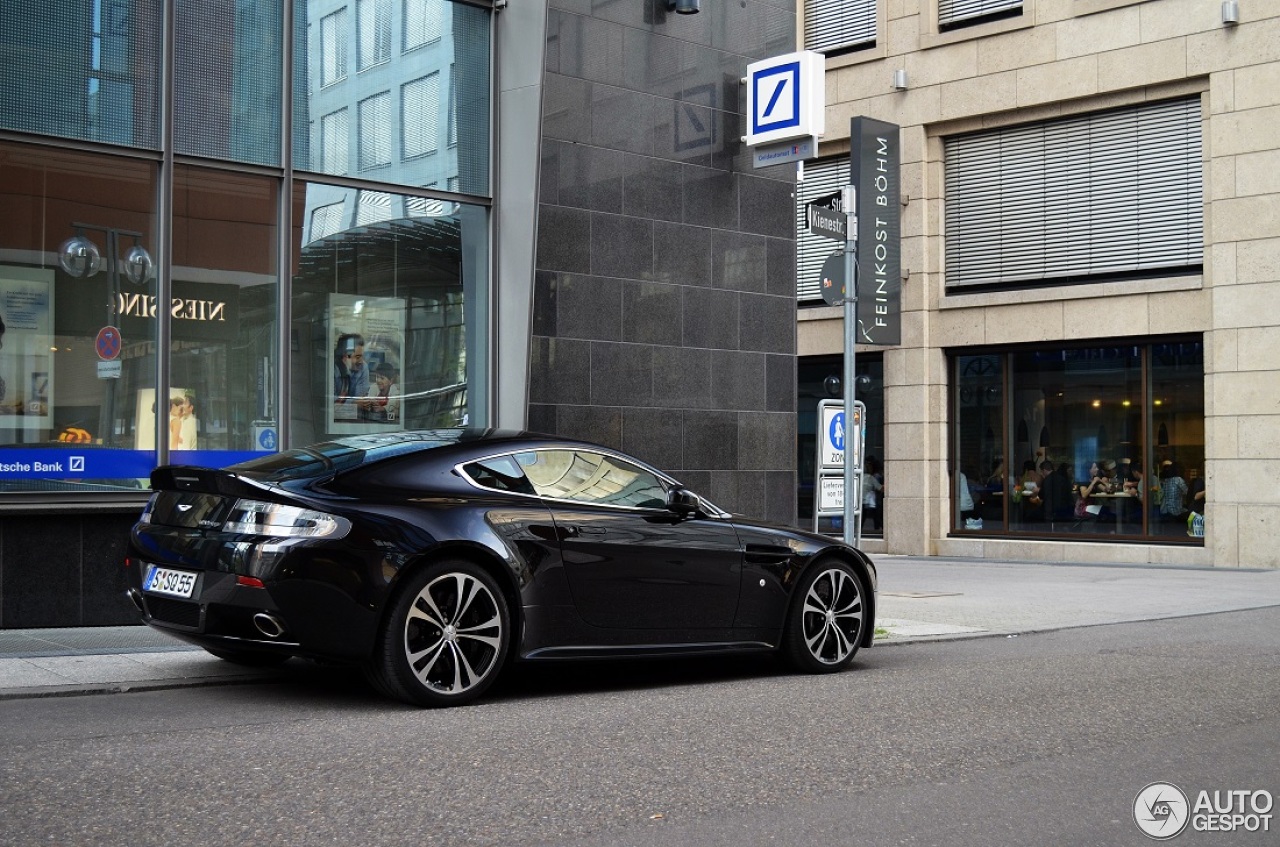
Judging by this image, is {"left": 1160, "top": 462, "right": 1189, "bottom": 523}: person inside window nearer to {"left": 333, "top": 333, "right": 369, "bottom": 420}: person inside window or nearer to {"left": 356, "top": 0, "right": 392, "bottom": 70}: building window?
{"left": 333, "top": 333, "right": 369, "bottom": 420}: person inside window

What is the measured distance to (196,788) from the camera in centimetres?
518

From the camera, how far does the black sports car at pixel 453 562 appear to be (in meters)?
6.83

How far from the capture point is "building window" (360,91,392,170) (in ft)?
41.7

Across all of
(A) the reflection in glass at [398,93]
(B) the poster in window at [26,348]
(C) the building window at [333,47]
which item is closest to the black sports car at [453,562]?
(B) the poster in window at [26,348]

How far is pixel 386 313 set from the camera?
12.9 meters

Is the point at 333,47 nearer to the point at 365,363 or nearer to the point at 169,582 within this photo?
the point at 365,363

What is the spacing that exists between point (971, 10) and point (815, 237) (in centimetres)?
470

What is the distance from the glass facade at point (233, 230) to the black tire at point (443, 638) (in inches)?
188

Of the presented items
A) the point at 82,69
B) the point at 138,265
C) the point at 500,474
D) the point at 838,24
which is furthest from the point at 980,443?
the point at 500,474

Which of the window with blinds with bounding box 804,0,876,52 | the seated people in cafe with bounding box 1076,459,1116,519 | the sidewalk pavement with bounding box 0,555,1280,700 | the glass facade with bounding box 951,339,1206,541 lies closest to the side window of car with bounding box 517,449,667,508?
the sidewalk pavement with bounding box 0,555,1280,700

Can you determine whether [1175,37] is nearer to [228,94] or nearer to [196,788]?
[228,94]

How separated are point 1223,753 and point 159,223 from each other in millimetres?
8634

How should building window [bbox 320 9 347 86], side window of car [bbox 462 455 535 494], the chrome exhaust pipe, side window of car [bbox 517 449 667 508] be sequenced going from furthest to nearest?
building window [bbox 320 9 347 86]
side window of car [bbox 517 449 667 508]
side window of car [bbox 462 455 535 494]
the chrome exhaust pipe

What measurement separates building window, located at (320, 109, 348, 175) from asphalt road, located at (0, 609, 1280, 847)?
5579 millimetres
